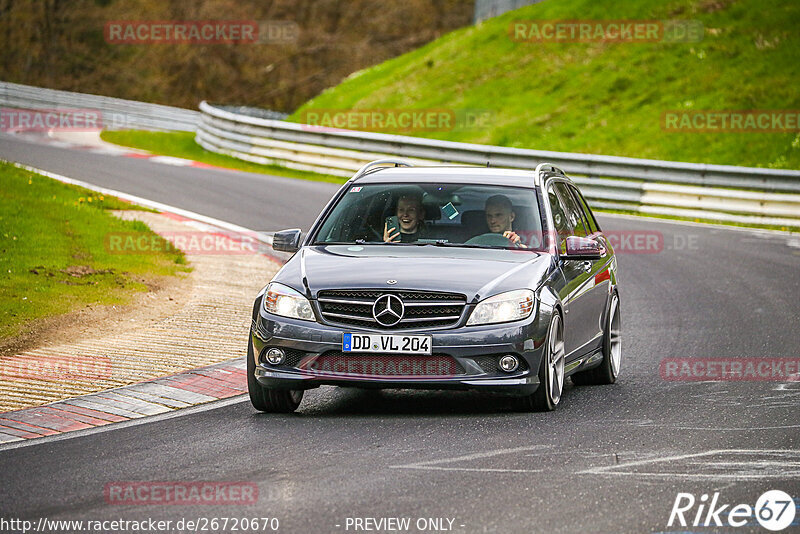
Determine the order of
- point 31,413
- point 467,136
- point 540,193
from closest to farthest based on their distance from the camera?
point 31,413, point 540,193, point 467,136

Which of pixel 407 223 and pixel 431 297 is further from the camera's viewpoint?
pixel 407 223

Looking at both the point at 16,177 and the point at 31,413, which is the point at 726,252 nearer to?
the point at 16,177

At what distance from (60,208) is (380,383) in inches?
429

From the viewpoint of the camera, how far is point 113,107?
4272 cm

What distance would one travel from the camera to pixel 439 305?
326 inches

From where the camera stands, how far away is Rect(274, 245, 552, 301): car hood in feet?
27.5

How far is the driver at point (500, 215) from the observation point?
946 centimetres

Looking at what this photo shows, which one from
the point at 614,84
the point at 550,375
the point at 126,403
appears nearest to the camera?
the point at 550,375

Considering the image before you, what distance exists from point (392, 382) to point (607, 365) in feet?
8.48

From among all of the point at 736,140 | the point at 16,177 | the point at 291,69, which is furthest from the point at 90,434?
the point at 291,69
